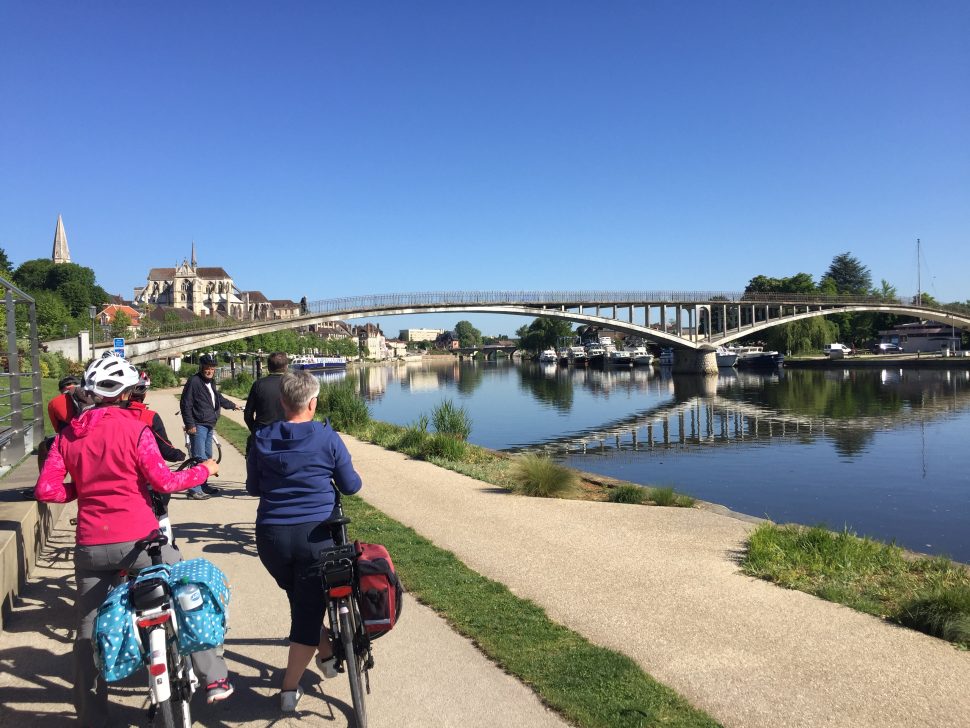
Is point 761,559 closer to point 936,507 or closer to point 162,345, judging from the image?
point 936,507

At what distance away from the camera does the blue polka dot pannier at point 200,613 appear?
9.95 ft

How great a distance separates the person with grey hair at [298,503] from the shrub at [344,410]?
16346mm

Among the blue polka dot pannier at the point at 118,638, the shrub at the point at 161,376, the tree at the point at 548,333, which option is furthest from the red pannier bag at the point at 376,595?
the tree at the point at 548,333

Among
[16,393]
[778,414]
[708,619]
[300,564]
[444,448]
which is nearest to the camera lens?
[300,564]

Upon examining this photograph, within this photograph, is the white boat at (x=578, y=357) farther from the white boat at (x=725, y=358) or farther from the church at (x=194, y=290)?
the church at (x=194, y=290)

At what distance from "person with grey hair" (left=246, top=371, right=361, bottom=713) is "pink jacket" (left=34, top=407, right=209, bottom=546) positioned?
433 millimetres

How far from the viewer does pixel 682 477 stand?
54.3 feet

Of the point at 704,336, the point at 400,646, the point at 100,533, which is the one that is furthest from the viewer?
the point at 704,336

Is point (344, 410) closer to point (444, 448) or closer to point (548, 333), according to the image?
point (444, 448)

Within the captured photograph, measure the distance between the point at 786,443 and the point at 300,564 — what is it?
21361mm

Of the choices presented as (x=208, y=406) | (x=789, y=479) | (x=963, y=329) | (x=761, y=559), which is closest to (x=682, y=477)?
(x=789, y=479)

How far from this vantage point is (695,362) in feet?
233

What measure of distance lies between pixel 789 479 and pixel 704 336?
6014 cm

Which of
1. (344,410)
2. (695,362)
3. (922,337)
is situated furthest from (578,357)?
(344,410)
